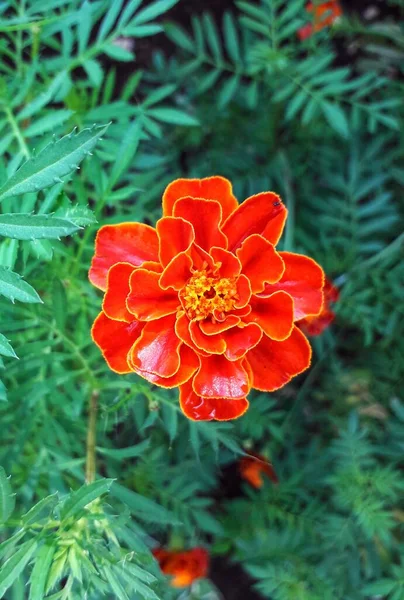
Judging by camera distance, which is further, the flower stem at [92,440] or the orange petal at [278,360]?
the flower stem at [92,440]

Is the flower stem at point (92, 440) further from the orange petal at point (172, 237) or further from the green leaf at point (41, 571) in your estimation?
the orange petal at point (172, 237)

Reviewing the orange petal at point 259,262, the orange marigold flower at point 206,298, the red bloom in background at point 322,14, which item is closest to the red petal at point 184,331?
the orange marigold flower at point 206,298

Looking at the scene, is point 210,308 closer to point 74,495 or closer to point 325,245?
point 74,495

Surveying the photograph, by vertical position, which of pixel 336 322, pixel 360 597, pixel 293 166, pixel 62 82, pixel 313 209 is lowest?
pixel 360 597

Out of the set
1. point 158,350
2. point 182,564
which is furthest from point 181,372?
point 182,564

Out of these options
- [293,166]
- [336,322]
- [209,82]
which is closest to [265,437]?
[336,322]

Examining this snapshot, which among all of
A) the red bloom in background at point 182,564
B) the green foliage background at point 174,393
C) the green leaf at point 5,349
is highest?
the green leaf at point 5,349
